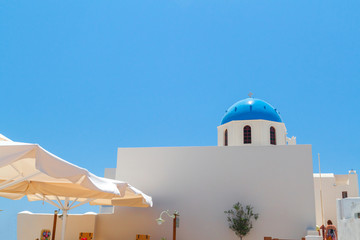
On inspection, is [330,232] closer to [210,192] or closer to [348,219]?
[210,192]

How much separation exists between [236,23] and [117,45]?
6637 millimetres

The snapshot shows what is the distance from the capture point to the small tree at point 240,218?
14.4 m

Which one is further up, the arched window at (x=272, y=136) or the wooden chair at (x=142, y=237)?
the arched window at (x=272, y=136)

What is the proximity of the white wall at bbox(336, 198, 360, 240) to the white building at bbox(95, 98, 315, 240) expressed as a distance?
7644mm

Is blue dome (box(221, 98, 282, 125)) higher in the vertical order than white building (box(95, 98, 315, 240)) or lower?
higher

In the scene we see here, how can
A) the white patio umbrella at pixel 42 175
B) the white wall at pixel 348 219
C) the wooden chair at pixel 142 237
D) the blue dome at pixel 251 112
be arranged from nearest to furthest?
the white patio umbrella at pixel 42 175 → the white wall at pixel 348 219 → the wooden chair at pixel 142 237 → the blue dome at pixel 251 112

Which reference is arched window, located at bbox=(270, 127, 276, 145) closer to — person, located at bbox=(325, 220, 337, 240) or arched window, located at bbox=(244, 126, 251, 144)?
arched window, located at bbox=(244, 126, 251, 144)

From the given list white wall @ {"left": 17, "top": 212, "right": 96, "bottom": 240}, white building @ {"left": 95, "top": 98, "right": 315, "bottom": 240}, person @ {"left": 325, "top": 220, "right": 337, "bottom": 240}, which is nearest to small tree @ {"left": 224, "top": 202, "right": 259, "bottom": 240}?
white building @ {"left": 95, "top": 98, "right": 315, "bottom": 240}

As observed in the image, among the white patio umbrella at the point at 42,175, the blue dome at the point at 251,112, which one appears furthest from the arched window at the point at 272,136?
the white patio umbrella at the point at 42,175

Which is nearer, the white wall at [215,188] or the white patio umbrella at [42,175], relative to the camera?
the white patio umbrella at [42,175]

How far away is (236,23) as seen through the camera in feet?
61.0

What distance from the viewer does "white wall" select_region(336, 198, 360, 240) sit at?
6.11 metres

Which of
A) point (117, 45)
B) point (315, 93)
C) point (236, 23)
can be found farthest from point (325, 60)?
point (117, 45)

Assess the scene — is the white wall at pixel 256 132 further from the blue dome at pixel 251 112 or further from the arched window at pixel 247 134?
the blue dome at pixel 251 112
